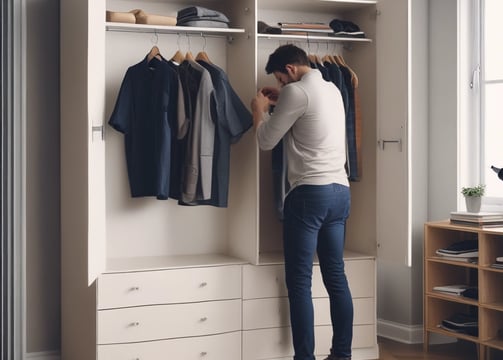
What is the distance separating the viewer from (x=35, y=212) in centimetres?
388

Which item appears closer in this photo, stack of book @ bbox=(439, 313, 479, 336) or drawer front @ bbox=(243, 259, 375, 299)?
drawer front @ bbox=(243, 259, 375, 299)

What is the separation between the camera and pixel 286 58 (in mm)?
3689

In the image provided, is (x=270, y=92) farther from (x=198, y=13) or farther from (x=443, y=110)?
(x=443, y=110)

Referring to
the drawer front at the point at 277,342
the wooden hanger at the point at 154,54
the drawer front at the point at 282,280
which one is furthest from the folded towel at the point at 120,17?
the drawer front at the point at 277,342

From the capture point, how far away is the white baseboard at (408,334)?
4.42m

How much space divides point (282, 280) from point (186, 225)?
641mm

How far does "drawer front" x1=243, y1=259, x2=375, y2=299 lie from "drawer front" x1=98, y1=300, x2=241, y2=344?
117 mm

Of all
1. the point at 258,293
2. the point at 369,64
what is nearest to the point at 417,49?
the point at 369,64

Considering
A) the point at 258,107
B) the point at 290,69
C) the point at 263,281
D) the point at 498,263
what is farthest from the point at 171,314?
the point at 498,263

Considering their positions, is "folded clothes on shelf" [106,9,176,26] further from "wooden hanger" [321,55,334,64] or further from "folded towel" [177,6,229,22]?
"wooden hanger" [321,55,334,64]

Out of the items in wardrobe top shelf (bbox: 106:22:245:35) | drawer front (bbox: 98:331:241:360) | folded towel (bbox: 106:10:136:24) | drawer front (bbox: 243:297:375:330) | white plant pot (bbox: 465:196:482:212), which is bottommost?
drawer front (bbox: 98:331:241:360)

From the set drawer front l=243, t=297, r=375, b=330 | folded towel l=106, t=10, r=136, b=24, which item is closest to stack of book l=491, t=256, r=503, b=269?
drawer front l=243, t=297, r=375, b=330

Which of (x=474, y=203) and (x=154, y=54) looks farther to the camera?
(x=474, y=203)

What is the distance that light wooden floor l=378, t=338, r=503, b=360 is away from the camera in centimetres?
415
